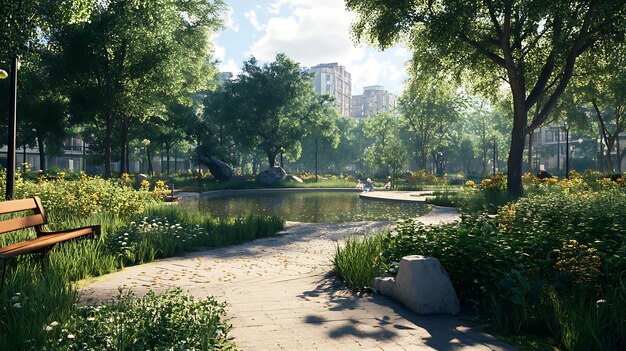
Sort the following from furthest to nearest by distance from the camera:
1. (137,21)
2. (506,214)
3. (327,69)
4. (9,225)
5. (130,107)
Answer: (327,69), (130,107), (137,21), (506,214), (9,225)

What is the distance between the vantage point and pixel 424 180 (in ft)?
151

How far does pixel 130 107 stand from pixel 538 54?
22554 millimetres

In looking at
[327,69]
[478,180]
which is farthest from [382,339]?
[327,69]

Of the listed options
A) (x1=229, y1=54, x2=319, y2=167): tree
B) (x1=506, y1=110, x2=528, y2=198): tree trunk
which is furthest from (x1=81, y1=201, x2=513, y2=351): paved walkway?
(x1=229, y1=54, x2=319, y2=167): tree

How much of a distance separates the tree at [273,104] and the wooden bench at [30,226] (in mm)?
40198

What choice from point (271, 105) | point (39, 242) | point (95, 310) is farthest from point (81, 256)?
point (271, 105)

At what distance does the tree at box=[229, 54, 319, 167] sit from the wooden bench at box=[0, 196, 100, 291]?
132 feet

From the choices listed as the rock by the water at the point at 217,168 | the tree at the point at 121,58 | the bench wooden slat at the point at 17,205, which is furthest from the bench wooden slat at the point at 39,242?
the rock by the water at the point at 217,168

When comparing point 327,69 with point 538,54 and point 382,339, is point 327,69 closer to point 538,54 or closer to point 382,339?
point 538,54

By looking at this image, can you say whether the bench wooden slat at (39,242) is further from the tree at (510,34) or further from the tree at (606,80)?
the tree at (606,80)

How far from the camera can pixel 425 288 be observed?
559cm

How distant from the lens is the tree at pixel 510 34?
1791cm

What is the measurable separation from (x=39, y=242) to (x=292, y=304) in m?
3.89

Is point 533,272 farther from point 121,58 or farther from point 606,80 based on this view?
point 606,80
